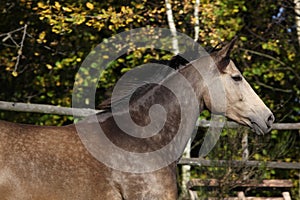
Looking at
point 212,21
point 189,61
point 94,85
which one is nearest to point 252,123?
point 189,61

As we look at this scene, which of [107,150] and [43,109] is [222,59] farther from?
[43,109]

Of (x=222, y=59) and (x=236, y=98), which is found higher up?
(x=222, y=59)

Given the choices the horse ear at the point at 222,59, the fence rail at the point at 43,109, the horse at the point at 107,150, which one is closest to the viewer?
the horse at the point at 107,150

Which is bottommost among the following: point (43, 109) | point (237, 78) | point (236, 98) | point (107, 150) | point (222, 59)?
point (43, 109)

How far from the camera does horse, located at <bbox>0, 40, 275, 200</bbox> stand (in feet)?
12.7

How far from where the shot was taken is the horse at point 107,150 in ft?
12.7

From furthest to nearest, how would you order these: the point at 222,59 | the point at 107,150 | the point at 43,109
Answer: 1. the point at 43,109
2. the point at 222,59
3. the point at 107,150

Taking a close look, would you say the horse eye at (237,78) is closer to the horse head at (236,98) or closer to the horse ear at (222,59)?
the horse head at (236,98)

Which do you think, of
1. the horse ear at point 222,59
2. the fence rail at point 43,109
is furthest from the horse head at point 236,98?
the fence rail at point 43,109

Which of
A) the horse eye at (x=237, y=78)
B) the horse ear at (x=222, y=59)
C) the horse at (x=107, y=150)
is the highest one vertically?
the horse ear at (x=222, y=59)

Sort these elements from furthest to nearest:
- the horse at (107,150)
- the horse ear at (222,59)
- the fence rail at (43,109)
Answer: the fence rail at (43,109)
the horse ear at (222,59)
the horse at (107,150)

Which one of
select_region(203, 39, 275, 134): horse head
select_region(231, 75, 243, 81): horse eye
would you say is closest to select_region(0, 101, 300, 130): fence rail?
select_region(203, 39, 275, 134): horse head

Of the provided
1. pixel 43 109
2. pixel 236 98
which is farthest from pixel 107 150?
pixel 43 109

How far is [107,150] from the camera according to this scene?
4172 millimetres
